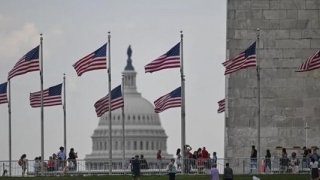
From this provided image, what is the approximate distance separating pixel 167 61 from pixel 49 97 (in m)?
10.8

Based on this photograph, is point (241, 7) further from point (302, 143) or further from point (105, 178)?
point (105, 178)

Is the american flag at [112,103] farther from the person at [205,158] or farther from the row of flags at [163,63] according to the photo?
the person at [205,158]

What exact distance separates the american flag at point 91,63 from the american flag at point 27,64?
244 centimetres

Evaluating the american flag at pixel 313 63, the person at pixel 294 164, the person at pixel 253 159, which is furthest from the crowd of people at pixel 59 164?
the american flag at pixel 313 63

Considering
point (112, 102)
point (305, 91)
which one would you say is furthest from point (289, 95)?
point (112, 102)

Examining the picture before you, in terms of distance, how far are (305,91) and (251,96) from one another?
2865 mm

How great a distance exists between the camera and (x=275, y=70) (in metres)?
108

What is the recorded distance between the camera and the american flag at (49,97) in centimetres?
11056

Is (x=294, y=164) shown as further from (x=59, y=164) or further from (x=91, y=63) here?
(x=59, y=164)

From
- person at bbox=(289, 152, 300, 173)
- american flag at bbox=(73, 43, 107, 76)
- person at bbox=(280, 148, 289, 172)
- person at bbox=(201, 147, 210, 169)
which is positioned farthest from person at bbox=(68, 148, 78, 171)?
person at bbox=(289, 152, 300, 173)

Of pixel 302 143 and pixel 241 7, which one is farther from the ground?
pixel 241 7

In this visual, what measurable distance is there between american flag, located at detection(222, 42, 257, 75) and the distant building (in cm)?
657

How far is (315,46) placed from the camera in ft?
355

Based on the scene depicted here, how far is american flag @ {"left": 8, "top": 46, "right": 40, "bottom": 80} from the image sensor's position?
105 m
